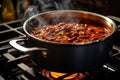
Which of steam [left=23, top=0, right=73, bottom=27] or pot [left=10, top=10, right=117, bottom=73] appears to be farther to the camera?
steam [left=23, top=0, right=73, bottom=27]

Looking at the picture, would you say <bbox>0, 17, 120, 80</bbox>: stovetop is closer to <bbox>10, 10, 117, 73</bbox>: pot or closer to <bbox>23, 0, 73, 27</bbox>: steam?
<bbox>10, 10, 117, 73</bbox>: pot

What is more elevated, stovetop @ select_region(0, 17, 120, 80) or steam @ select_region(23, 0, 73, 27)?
steam @ select_region(23, 0, 73, 27)

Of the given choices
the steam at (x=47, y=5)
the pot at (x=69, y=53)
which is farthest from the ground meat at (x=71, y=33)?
the steam at (x=47, y=5)

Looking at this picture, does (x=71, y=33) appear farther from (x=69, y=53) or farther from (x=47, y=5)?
(x=47, y=5)

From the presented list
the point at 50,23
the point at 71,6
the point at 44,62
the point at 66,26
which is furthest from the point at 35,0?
the point at 44,62

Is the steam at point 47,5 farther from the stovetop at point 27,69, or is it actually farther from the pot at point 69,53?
the pot at point 69,53

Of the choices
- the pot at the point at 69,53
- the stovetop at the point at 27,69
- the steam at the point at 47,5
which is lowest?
the stovetop at the point at 27,69

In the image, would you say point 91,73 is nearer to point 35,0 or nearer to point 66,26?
point 66,26

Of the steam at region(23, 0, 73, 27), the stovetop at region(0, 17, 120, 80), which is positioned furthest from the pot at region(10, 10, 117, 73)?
the steam at region(23, 0, 73, 27)
